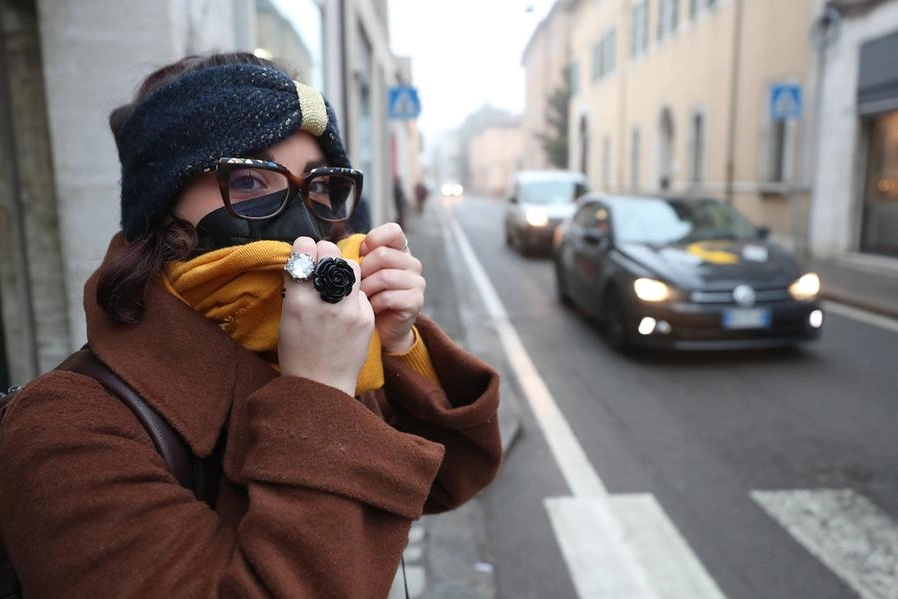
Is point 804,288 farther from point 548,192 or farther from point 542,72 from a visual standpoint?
point 542,72

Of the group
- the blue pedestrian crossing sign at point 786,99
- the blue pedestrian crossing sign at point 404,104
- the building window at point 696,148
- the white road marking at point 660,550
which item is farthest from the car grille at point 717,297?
the building window at point 696,148

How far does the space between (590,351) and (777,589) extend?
4.45m

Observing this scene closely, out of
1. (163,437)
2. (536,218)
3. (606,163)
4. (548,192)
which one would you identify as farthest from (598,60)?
(163,437)

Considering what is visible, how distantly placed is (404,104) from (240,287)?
13806mm

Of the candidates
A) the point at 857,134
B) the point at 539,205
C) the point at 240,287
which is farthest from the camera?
the point at 539,205

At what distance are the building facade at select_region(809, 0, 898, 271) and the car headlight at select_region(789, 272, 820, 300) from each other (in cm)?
713

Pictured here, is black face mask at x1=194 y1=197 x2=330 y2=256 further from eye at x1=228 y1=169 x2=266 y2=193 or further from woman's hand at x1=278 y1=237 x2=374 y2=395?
woman's hand at x1=278 y1=237 x2=374 y2=395

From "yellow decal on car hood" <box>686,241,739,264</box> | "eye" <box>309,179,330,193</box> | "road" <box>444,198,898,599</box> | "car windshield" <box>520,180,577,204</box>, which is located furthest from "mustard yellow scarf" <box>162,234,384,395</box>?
"car windshield" <box>520,180,577,204</box>

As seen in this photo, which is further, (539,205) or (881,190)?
(539,205)

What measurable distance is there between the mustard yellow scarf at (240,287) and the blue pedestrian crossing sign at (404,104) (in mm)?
13596

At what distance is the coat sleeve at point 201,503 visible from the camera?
36.8 inches

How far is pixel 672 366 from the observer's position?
6.72 m

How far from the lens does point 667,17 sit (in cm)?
2478

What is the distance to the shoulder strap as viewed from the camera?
104 centimetres
